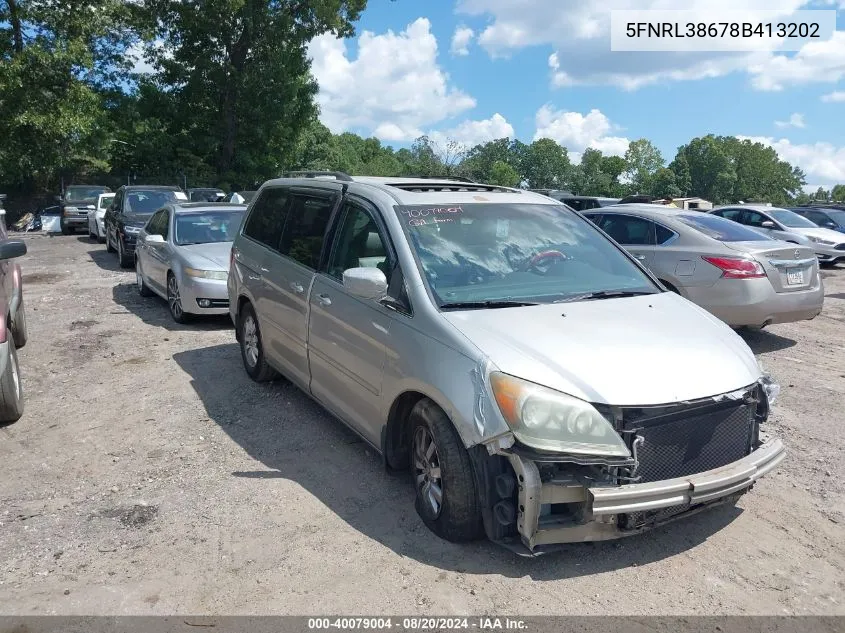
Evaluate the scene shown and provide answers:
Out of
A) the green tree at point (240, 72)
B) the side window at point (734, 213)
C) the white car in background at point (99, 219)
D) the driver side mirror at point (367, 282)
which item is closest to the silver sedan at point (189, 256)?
the driver side mirror at point (367, 282)

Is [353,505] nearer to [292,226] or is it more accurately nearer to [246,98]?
[292,226]

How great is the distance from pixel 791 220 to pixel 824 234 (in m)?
1.09

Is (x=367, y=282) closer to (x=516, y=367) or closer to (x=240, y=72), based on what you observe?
(x=516, y=367)

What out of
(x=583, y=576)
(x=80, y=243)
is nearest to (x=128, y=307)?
(x=583, y=576)

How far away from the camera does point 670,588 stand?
3336 millimetres

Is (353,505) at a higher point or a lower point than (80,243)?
lower

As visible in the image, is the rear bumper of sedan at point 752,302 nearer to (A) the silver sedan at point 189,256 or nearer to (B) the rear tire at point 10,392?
(A) the silver sedan at point 189,256

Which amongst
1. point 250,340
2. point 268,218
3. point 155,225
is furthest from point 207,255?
point 268,218

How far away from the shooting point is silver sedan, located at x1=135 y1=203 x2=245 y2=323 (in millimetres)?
8883

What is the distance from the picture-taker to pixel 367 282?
4.06 metres

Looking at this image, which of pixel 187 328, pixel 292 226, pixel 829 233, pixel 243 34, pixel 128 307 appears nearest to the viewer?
pixel 292 226

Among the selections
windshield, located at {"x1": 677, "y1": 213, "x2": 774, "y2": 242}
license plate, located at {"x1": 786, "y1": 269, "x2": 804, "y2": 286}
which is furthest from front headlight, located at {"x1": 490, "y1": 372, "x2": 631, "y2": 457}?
windshield, located at {"x1": 677, "y1": 213, "x2": 774, "y2": 242}

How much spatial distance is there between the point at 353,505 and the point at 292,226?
252cm

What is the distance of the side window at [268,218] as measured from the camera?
602 centimetres
